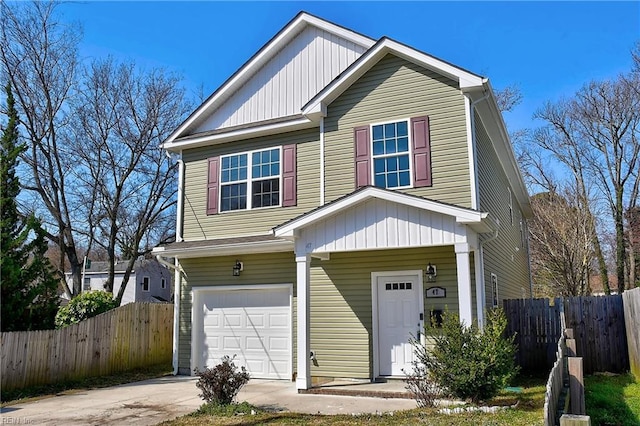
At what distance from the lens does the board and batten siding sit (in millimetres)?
12070

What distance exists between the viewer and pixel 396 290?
10.2 m

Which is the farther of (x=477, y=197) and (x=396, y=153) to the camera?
(x=396, y=153)

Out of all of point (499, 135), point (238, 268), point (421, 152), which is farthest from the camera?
point (499, 135)

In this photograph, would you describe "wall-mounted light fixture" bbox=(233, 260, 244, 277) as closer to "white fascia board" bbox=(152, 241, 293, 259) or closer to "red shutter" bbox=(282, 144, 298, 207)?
"white fascia board" bbox=(152, 241, 293, 259)

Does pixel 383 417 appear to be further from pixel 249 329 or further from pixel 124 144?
pixel 124 144

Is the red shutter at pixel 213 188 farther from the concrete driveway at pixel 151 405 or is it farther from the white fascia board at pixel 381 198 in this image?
the concrete driveway at pixel 151 405

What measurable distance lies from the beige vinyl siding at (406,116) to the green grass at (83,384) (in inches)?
256

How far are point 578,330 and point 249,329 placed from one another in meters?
7.54

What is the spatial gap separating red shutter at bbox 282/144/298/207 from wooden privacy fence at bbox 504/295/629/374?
579 cm

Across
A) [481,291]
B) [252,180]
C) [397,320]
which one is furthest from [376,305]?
[252,180]

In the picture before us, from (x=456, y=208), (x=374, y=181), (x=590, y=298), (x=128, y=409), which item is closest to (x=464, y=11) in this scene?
(x=374, y=181)

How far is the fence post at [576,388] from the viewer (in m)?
5.12

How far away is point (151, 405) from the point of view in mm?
8492

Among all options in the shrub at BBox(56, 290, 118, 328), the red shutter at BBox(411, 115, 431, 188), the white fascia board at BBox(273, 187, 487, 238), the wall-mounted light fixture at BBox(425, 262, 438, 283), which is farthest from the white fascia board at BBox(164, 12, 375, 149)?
the wall-mounted light fixture at BBox(425, 262, 438, 283)
